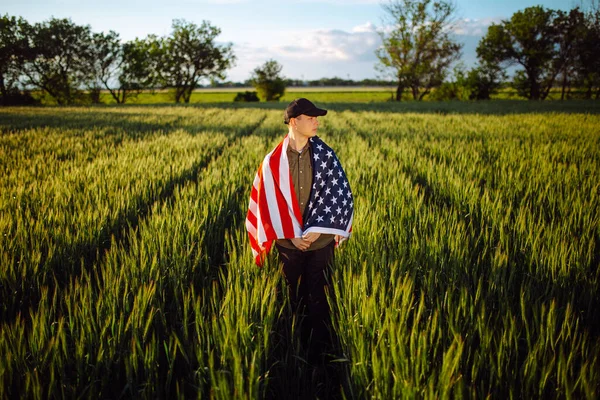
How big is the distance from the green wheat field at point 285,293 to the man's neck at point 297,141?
79cm

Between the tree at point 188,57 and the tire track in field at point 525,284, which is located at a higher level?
the tree at point 188,57

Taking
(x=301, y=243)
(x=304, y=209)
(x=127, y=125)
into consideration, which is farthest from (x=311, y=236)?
(x=127, y=125)

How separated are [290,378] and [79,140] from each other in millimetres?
9139

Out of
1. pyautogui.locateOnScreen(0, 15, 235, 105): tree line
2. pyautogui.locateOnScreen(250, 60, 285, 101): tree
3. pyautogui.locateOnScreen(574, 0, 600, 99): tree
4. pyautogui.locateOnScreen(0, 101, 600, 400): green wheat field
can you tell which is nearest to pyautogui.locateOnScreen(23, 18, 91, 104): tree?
pyautogui.locateOnScreen(0, 15, 235, 105): tree line

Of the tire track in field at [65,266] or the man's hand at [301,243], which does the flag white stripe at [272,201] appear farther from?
the tire track in field at [65,266]

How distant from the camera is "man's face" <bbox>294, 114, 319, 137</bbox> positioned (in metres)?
1.90

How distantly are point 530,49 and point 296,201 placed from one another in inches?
2365

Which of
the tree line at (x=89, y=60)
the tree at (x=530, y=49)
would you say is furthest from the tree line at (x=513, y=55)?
the tree line at (x=89, y=60)

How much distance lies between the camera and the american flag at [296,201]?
1938 mm

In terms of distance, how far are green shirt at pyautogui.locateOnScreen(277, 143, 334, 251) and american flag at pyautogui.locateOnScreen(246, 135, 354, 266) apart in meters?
0.03

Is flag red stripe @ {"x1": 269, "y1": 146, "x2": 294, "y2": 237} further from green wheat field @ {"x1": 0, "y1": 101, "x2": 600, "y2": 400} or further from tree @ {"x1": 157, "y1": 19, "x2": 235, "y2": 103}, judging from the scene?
tree @ {"x1": 157, "y1": 19, "x2": 235, "y2": 103}

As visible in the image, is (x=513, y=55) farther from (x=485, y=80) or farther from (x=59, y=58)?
(x=59, y=58)

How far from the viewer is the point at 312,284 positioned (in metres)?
2.06

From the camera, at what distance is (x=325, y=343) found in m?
1.88
